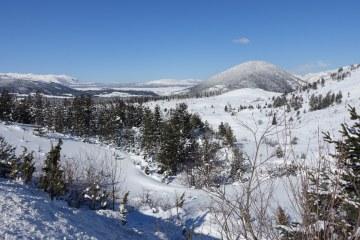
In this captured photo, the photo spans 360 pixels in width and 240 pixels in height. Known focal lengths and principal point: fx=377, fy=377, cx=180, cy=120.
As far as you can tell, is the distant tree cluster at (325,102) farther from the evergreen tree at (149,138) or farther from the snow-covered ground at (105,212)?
the snow-covered ground at (105,212)

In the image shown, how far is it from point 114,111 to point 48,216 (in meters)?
63.4

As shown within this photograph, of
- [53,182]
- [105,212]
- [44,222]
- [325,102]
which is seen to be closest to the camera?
[44,222]

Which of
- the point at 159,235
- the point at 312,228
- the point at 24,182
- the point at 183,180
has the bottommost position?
the point at 183,180

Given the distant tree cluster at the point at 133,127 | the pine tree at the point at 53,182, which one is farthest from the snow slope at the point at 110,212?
the distant tree cluster at the point at 133,127

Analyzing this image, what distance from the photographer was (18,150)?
28625 mm

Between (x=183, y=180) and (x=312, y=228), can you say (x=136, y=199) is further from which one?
(x=312, y=228)

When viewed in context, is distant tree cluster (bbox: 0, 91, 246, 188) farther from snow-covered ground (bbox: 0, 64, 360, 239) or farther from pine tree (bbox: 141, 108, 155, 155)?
snow-covered ground (bbox: 0, 64, 360, 239)

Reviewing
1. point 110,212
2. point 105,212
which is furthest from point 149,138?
point 105,212

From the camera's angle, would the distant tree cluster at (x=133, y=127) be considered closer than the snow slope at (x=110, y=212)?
No

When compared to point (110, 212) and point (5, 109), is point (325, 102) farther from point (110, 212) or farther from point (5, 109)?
point (110, 212)

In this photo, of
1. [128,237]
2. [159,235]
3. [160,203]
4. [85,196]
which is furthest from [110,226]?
[160,203]

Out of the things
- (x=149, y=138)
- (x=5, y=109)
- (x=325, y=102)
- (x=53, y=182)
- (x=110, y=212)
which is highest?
(x=325, y=102)

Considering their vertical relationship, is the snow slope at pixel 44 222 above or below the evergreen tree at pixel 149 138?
above

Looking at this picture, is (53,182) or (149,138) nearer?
(53,182)
